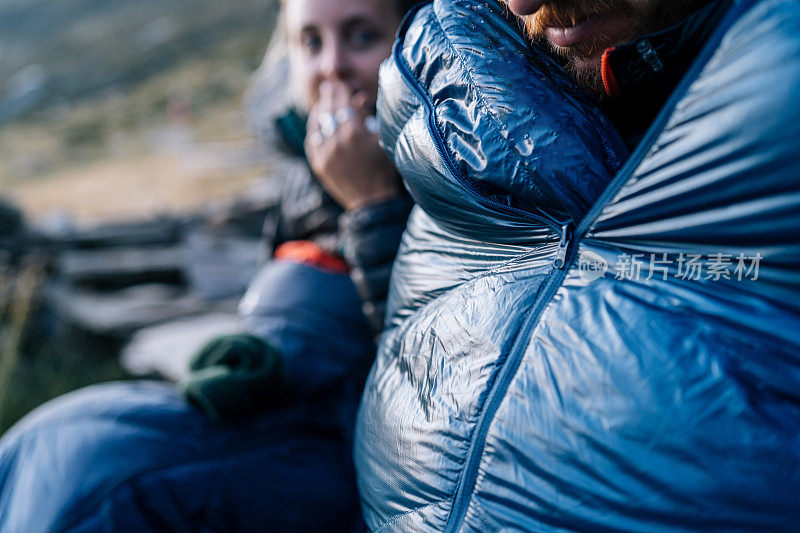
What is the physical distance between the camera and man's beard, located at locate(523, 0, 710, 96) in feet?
3.07

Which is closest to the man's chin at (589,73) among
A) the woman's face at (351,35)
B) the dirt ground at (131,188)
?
the woman's face at (351,35)

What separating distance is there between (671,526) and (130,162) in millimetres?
14599

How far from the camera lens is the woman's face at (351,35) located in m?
1.94

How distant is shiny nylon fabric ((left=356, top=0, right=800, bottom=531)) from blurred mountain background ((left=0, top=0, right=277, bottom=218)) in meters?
2.26

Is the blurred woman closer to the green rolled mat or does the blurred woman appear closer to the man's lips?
the green rolled mat

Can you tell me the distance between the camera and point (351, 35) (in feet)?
6.53

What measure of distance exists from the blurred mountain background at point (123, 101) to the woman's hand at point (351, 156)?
105 cm

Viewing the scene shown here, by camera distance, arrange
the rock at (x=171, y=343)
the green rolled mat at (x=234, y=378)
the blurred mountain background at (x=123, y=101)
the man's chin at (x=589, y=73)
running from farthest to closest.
→ the blurred mountain background at (x=123, y=101), the rock at (x=171, y=343), the green rolled mat at (x=234, y=378), the man's chin at (x=589, y=73)

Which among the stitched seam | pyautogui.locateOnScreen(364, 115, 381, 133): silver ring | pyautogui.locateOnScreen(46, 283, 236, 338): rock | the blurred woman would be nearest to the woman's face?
the blurred woman

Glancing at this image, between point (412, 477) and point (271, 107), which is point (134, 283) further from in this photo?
point (412, 477)

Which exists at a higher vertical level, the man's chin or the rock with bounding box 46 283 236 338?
the man's chin

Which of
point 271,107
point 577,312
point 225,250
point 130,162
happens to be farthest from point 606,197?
point 130,162

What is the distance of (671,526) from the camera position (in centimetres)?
79

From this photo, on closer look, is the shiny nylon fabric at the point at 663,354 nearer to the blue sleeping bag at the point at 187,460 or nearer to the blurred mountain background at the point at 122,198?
the blue sleeping bag at the point at 187,460
